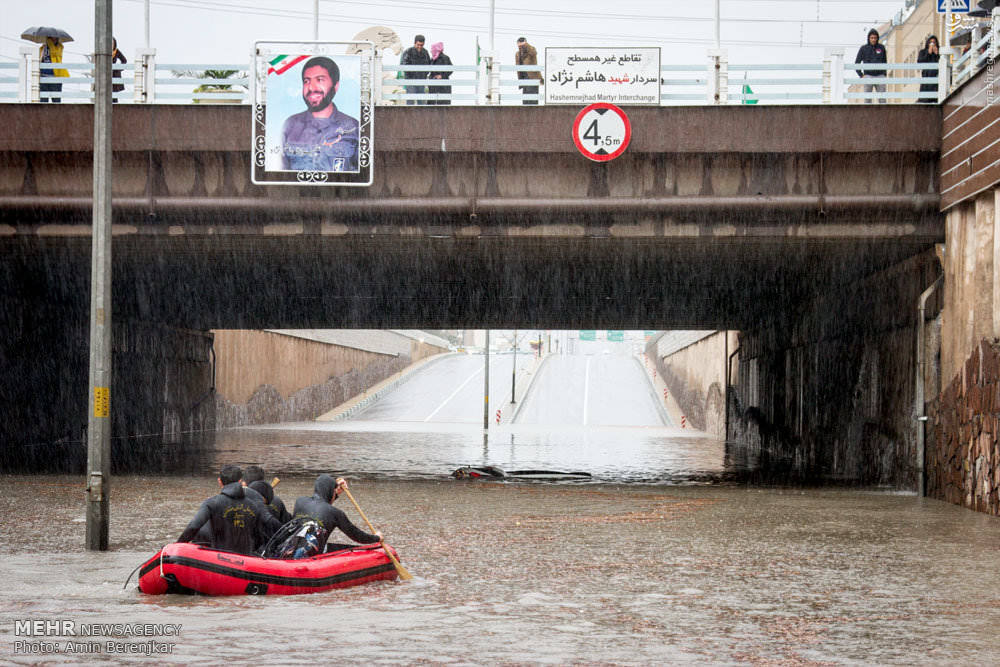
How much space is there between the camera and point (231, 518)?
11.0 metres

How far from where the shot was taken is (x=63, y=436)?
36188 millimetres

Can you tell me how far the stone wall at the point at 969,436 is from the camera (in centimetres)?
1806

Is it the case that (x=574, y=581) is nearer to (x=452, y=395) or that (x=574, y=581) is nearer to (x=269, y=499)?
(x=269, y=499)

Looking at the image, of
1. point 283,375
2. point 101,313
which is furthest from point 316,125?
point 283,375

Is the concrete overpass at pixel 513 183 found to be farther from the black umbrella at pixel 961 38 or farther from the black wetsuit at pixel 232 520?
the black wetsuit at pixel 232 520

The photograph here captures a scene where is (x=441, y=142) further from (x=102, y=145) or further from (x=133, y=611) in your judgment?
(x=133, y=611)

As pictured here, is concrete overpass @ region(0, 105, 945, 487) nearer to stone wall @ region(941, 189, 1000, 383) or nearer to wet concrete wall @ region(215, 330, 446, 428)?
stone wall @ region(941, 189, 1000, 383)

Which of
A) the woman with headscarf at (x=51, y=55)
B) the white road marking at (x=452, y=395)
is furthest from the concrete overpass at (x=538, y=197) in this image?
the white road marking at (x=452, y=395)

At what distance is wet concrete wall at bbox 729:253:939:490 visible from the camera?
23141mm

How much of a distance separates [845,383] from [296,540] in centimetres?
2020

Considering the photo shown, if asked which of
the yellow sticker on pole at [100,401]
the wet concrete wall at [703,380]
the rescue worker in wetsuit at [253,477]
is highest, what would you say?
the yellow sticker on pole at [100,401]

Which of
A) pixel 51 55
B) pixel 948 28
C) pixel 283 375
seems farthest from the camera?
pixel 283 375

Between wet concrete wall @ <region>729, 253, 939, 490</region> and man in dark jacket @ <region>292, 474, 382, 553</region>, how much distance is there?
44.1ft

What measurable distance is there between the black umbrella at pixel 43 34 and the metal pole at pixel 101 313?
411 inches
